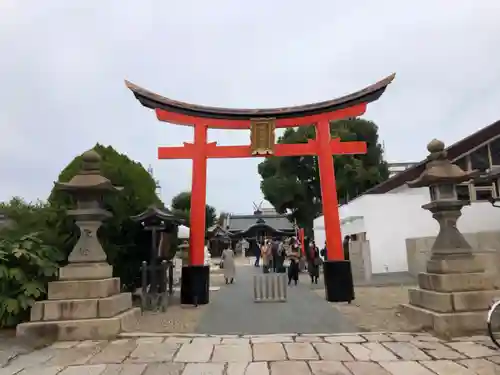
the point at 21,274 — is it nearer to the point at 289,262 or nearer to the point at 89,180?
the point at 89,180

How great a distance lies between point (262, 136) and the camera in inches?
435

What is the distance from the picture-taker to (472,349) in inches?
213

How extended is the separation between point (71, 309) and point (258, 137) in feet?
21.3

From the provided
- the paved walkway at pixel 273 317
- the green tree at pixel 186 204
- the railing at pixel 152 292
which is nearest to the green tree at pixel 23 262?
the railing at pixel 152 292

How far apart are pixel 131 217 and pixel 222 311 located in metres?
3.21

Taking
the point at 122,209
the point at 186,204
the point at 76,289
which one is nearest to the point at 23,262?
the point at 76,289

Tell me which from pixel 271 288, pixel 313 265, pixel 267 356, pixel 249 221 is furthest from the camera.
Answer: pixel 249 221

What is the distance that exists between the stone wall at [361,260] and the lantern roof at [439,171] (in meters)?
8.01

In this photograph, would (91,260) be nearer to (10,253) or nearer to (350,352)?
(10,253)

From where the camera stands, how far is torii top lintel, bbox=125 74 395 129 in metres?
10.8

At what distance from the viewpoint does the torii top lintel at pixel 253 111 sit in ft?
35.6

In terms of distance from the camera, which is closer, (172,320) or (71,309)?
(71,309)

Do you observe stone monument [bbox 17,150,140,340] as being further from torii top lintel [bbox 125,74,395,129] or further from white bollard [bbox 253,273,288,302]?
white bollard [bbox 253,273,288,302]

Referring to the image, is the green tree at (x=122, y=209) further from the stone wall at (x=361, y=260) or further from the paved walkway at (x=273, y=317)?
the stone wall at (x=361, y=260)
